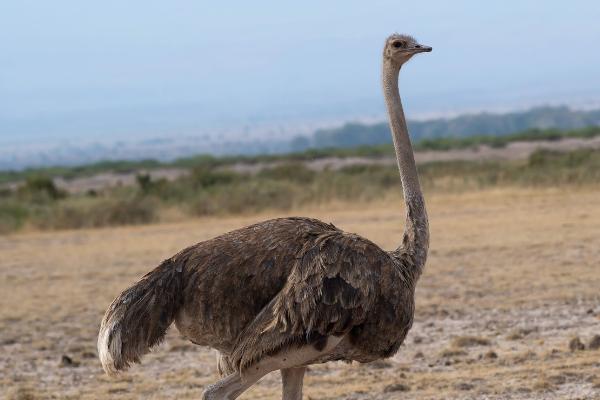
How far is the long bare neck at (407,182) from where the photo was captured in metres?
5.81

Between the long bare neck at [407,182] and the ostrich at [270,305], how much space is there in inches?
10.5

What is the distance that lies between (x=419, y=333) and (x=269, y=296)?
13.3ft

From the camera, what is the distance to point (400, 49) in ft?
20.5

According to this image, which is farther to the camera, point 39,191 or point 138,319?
point 39,191

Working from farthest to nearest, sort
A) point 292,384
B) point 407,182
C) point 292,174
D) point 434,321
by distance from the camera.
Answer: point 292,174
point 434,321
point 407,182
point 292,384

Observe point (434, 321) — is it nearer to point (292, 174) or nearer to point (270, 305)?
point (270, 305)

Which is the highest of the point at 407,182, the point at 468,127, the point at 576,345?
the point at 468,127

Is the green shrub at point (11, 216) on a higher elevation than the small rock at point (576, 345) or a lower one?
higher

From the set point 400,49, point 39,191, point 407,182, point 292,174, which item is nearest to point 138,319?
point 407,182

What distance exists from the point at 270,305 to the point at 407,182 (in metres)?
1.16

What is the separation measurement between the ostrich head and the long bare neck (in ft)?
0.10

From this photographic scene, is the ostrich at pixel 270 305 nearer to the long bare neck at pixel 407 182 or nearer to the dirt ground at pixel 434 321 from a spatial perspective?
the long bare neck at pixel 407 182

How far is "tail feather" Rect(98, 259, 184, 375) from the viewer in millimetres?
5242

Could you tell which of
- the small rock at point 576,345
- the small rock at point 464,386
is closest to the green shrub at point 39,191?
the small rock at point 576,345
